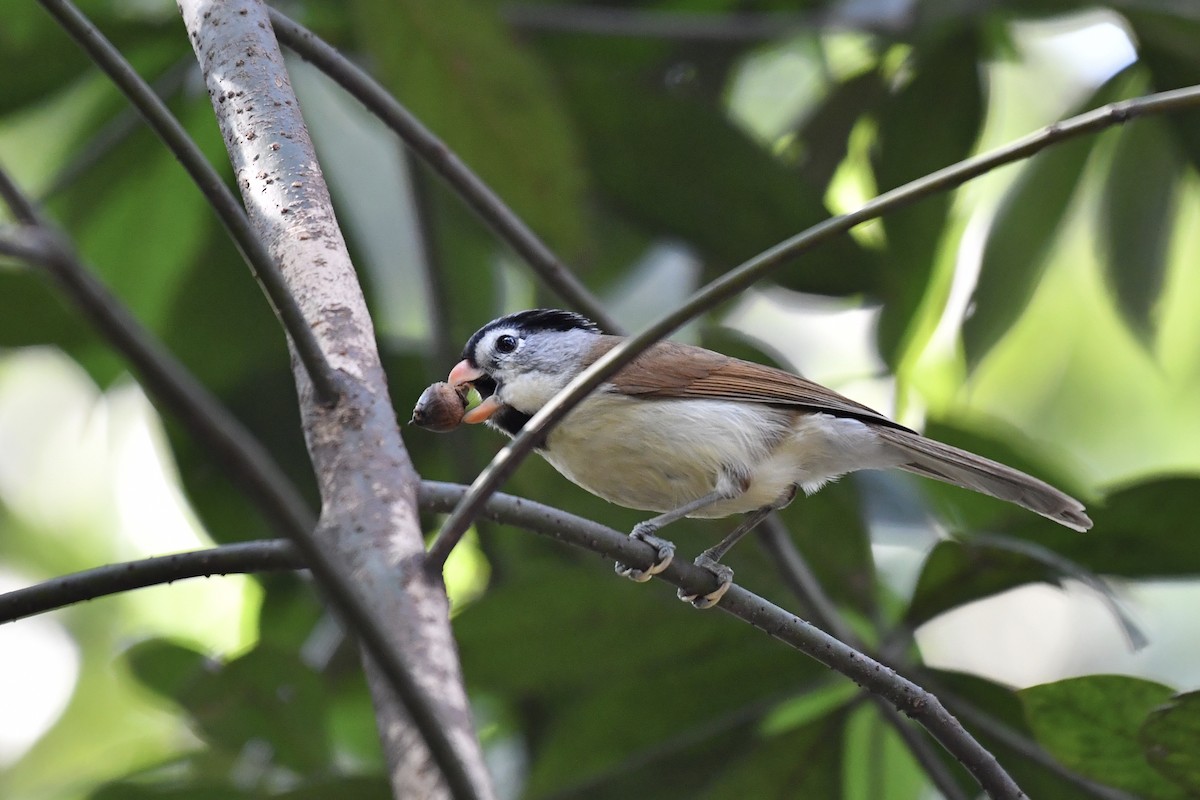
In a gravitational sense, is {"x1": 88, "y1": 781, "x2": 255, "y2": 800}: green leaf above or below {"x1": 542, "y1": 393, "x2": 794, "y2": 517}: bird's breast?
below

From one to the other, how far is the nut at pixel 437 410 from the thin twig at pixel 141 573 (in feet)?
3.09

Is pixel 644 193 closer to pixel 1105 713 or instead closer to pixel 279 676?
pixel 279 676

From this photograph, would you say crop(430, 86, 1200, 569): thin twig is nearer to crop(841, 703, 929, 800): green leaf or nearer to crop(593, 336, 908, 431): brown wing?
crop(593, 336, 908, 431): brown wing

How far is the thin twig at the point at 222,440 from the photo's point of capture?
0.81m

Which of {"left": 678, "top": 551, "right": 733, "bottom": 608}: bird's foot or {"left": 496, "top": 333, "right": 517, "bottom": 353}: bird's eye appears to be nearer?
{"left": 678, "top": 551, "right": 733, "bottom": 608}: bird's foot

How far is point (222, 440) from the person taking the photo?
859 mm

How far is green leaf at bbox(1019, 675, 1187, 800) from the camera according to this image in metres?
2.13

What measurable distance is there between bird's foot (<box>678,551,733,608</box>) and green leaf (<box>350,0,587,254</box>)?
1.04m

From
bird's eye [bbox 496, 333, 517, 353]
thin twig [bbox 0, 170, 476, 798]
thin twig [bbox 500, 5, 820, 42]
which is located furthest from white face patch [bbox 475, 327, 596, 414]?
thin twig [bbox 0, 170, 476, 798]

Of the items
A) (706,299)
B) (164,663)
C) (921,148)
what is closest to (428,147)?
(706,299)

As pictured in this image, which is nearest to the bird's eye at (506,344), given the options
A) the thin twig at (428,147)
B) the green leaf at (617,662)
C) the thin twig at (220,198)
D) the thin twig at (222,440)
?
Result: the green leaf at (617,662)

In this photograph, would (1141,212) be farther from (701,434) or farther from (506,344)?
(506,344)

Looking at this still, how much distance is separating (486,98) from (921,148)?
130 cm

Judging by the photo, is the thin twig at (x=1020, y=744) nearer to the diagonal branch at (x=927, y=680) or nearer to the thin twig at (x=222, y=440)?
the diagonal branch at (x=927, y=680)
